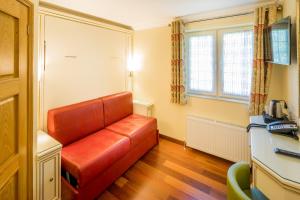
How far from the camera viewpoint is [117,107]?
3070mm

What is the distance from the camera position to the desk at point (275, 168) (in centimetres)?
99

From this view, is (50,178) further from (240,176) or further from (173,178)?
(240,176)

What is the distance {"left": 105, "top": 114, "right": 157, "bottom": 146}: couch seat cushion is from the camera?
8.44 ft

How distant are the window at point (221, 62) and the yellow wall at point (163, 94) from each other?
0.72ft

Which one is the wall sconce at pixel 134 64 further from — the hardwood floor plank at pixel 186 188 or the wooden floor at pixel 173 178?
the hardwood floor plank at pixel 186 188

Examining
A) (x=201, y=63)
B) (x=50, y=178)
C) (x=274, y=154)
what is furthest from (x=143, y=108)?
(x=274, y=154)

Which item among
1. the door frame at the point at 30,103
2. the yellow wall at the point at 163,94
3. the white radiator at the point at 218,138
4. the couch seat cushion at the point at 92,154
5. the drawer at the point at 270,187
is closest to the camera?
the drawer at the point at 270,187

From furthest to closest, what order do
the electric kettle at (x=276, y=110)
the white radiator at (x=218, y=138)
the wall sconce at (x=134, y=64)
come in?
the wall sconce at (x=134, y=64) → the white radiator at (x=218, y=138) → the electric kettle at (x=276, y=110)

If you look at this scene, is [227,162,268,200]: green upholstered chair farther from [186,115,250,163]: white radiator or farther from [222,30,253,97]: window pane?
[222,30,253,97]: window pane

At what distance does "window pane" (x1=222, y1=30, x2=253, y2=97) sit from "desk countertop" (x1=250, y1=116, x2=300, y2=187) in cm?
104

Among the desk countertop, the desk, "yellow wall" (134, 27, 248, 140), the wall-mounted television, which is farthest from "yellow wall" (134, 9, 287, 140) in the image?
the desk

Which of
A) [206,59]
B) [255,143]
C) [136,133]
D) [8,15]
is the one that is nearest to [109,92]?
[136,133]

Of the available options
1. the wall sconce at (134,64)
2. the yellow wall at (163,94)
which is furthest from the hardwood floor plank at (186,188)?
the wall sconce at (134,64)

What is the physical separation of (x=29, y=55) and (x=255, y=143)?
6.33ft
